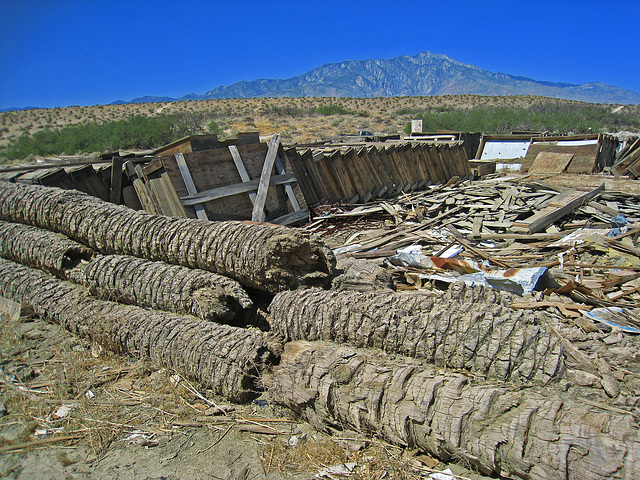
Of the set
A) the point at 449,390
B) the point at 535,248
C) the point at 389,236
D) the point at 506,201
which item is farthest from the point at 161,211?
the point at 506,201

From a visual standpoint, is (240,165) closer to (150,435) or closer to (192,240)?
(192,240)

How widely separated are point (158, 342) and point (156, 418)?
762 millimetres

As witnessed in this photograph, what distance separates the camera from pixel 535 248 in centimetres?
654

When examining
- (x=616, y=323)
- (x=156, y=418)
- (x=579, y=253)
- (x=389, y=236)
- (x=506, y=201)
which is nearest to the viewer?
(x=156, y=418)

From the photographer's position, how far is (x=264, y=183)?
788cm

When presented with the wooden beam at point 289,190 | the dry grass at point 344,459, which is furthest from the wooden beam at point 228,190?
the dry grass at point 344,459

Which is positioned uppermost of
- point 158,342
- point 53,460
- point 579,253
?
point 579,253

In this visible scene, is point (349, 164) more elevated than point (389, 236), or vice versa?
point (349, 164)

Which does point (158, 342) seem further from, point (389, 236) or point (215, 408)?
point (389, 236)

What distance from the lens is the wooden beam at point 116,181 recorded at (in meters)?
7.07

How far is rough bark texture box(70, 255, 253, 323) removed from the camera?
157 inches

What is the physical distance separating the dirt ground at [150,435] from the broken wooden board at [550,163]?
44.0 ft

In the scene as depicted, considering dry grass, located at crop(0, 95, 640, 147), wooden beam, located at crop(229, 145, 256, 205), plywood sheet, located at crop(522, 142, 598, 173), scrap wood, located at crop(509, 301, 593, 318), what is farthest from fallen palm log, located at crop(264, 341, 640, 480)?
dry grass, located at crop(0, 95, 640, 147)

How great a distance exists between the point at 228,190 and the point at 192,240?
3.13 meters
